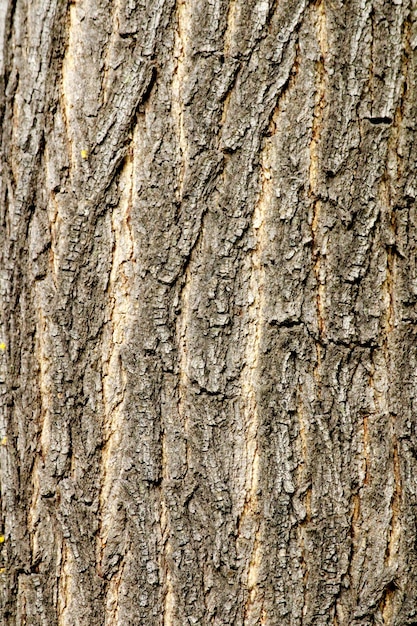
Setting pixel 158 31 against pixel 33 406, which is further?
pixel 33 406

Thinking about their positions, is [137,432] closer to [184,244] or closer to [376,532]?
[184,244]

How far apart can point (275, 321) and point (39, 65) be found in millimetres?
869

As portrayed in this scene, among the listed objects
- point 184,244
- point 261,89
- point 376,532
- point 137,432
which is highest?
point 261,89

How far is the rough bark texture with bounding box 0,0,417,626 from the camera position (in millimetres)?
1461

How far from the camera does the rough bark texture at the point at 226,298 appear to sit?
4.79 ft

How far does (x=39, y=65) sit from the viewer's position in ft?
5.04

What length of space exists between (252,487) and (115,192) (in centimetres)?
80

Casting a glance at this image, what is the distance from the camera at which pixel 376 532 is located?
5.01 feet

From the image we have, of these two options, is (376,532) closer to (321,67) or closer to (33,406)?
(33,406)

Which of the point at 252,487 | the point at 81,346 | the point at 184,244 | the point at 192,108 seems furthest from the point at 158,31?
the point at 252,487

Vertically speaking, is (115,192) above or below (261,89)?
below

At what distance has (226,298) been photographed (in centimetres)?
149

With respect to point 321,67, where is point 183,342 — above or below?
below

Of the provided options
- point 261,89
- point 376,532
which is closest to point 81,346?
point 261,89
